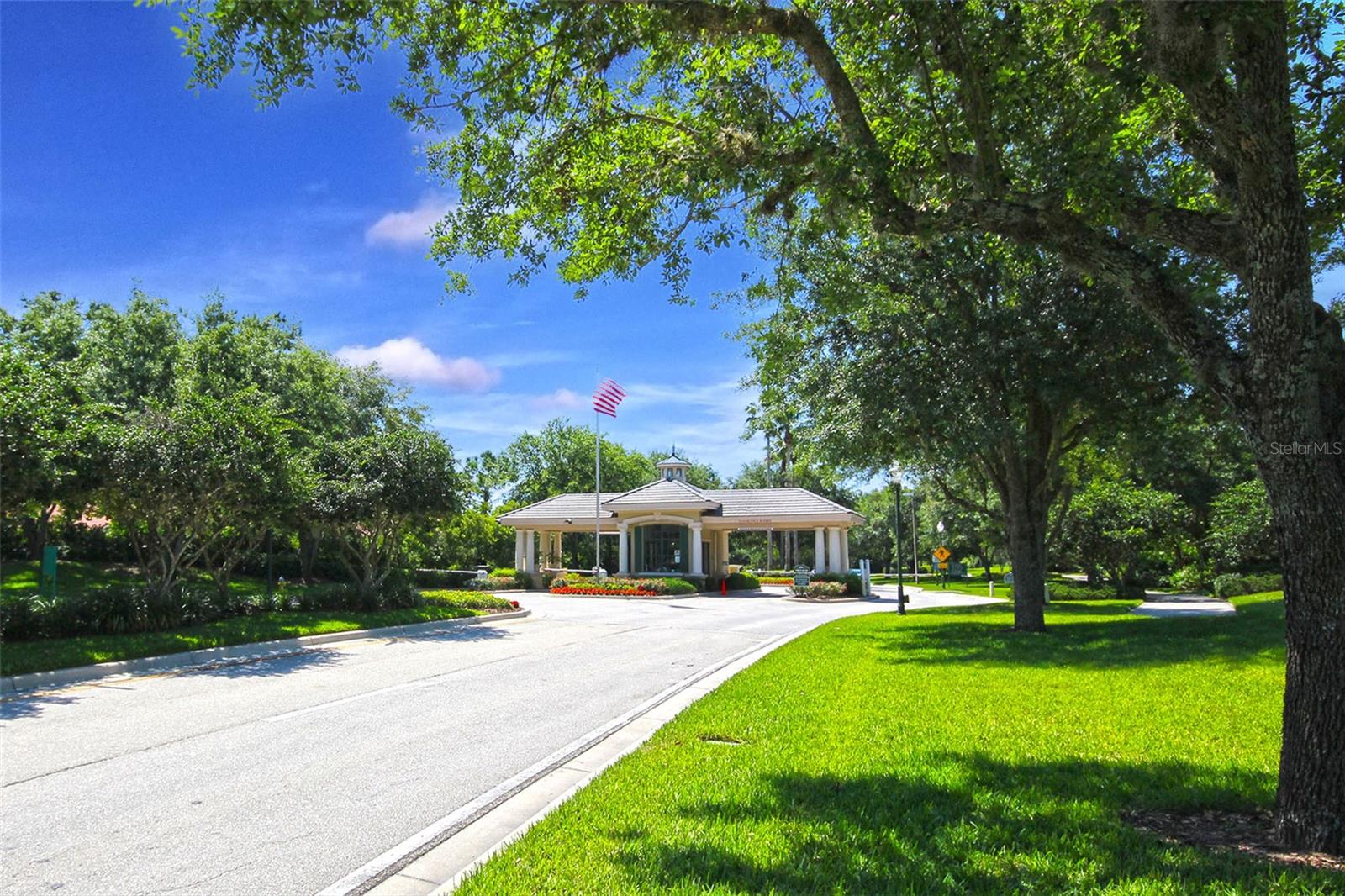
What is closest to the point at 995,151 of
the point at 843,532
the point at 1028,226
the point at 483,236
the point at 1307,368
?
the point at 1028,226

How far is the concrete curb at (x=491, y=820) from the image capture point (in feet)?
13.5

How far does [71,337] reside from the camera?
27.1 m

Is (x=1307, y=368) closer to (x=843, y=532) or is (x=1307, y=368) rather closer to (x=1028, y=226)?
(x=1028, y=226)

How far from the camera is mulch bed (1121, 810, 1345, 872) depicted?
4176 mm

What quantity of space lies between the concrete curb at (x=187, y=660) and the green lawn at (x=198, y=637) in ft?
0.66

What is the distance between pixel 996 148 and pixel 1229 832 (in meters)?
5.08

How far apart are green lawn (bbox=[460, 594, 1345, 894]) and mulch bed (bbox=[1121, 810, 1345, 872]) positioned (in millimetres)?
140

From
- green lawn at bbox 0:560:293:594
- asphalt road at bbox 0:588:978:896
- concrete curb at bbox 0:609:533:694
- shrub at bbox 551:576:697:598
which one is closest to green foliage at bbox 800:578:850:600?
shrub at bbox 551:576:697:598

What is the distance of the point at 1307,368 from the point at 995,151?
2.87 metres

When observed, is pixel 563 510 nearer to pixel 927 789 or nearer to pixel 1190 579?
pixel 1190 579

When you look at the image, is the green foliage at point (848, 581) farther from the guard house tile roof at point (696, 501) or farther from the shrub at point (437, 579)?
the shrub at point (437, 579)

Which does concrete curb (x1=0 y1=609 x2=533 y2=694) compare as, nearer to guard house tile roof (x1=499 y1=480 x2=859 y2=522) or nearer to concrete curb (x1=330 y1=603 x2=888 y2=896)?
concrete curb (x1=330 y1=603 x2=888 y2=896)

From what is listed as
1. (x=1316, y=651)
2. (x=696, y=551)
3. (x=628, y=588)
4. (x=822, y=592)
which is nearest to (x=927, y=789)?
(x=1316, y=651)

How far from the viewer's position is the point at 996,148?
6508mm
